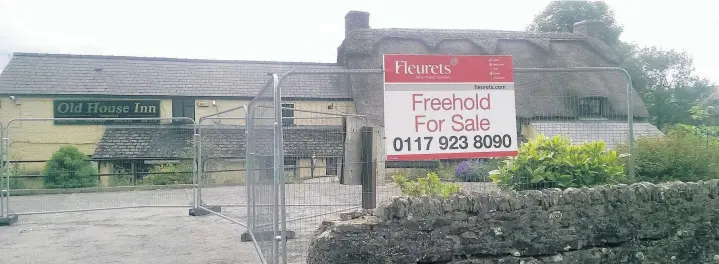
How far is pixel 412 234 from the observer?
15.7 ft

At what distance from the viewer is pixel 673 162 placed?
20.2 feet

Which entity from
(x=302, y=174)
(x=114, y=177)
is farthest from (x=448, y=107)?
(x=114, y=177)

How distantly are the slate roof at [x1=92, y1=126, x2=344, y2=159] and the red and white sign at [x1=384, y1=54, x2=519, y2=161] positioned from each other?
918mm

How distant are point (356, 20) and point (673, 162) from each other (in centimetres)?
2239

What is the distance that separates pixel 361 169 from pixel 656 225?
287 cm

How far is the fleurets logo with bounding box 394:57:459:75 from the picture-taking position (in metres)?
5.06

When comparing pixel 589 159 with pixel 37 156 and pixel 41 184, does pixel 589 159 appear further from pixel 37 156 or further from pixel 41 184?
pixel 37 156

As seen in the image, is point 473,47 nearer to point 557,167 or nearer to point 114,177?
point 114,177

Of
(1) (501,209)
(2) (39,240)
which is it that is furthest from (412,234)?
(2) (39,240)

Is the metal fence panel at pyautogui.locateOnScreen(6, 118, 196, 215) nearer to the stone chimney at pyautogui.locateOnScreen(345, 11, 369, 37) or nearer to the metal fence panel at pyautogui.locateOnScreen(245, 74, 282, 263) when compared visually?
the metal fence panel at pyautogui.locateOnScreen(245, 74, 282, 263)

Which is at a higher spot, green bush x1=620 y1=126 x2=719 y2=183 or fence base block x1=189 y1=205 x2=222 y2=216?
green bush x1=620 y1=126 x2=719 y2=183

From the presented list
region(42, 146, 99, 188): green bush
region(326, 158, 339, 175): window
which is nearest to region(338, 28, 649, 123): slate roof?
region(42, 146, 99, 188): green bush

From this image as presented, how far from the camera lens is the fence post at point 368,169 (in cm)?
566

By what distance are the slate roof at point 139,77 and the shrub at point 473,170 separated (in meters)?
15.1
